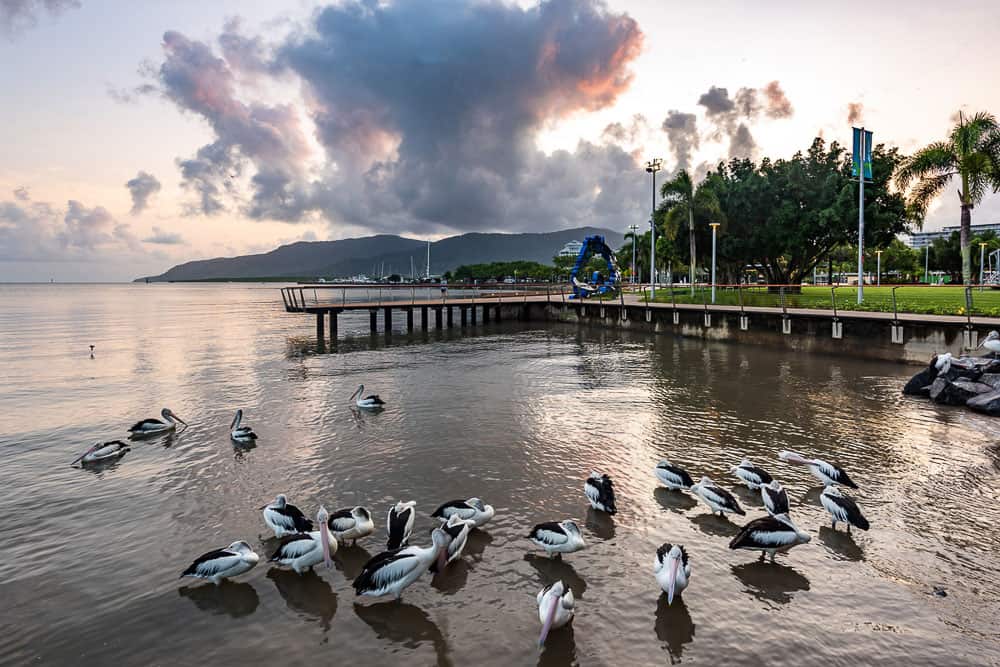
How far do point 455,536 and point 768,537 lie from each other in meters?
4.56

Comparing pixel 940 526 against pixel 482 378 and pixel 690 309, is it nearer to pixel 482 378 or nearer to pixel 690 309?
pixel 482 378

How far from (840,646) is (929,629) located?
1.23m

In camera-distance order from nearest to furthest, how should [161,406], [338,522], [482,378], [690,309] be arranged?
1. [338,522]
2. [161,406]
3. [482,378]
4. [690,309]

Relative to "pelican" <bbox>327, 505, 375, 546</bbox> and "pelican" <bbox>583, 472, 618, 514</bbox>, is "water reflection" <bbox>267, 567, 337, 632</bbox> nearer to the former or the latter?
"pelican" <bbox>327, 505, 375, 546</bbox>

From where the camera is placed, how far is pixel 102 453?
12.8 m

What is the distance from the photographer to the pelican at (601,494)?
Answer: 9.27 meters

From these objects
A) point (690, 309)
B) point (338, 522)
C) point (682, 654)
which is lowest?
point (682, 654)

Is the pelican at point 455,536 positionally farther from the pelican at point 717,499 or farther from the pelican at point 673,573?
the pelican at point 717,499

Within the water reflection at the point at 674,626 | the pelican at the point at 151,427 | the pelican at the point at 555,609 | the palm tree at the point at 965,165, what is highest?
the palm tree at the point at 965,165

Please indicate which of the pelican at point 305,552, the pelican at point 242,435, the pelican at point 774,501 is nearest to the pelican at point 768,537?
the pelican at point 774,501

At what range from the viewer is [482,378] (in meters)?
23.9

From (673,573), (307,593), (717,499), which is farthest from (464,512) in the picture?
(717,499)

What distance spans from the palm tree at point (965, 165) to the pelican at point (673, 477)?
30582mm

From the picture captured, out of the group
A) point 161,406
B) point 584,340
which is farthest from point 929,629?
point 584,340
